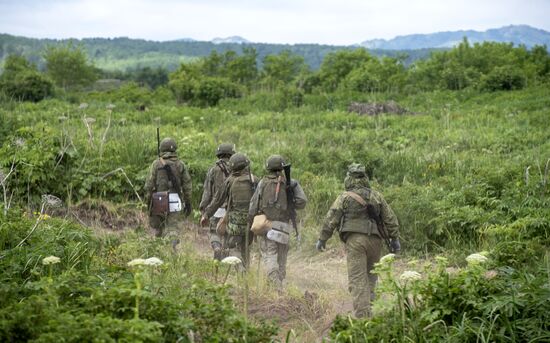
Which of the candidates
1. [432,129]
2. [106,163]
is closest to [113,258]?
[106,163]

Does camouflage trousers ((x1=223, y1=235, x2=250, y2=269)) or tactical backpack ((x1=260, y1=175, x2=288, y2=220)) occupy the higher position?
tactical backpack ((x1=260, y1=175, x2=288, y2=220))

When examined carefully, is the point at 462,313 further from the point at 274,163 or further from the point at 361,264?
the point at 274,163

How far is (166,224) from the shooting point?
33.6ft

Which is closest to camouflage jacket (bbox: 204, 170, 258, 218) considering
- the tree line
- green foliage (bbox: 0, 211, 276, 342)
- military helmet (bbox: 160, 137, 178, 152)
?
military helmet (bbox: 160, 137, 178, 152)

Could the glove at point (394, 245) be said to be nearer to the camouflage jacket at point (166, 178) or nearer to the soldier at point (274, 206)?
the soldier at point (274, 206)

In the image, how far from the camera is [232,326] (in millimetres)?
4797

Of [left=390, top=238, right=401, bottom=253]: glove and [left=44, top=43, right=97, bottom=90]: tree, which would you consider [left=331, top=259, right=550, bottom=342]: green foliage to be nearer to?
[left=390, top=238, right=401, bottom=253]: glove

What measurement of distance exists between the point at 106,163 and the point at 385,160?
5239 mm

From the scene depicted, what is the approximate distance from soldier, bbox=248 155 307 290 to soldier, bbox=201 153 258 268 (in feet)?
1.04

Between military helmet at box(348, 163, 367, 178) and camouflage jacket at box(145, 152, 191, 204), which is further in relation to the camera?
camouflage jacket at box(145, 152, 191, 204)

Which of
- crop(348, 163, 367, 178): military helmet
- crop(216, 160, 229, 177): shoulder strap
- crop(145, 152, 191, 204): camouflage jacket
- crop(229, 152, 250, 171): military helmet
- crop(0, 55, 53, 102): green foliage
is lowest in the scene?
crop(0, 55, 53, 102): green foliage

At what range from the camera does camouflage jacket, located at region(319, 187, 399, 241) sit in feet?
25.3

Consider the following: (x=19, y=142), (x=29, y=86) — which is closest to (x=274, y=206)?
(x=19, y=142)

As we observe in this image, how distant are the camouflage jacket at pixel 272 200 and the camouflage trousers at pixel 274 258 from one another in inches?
Answer: 13.4
